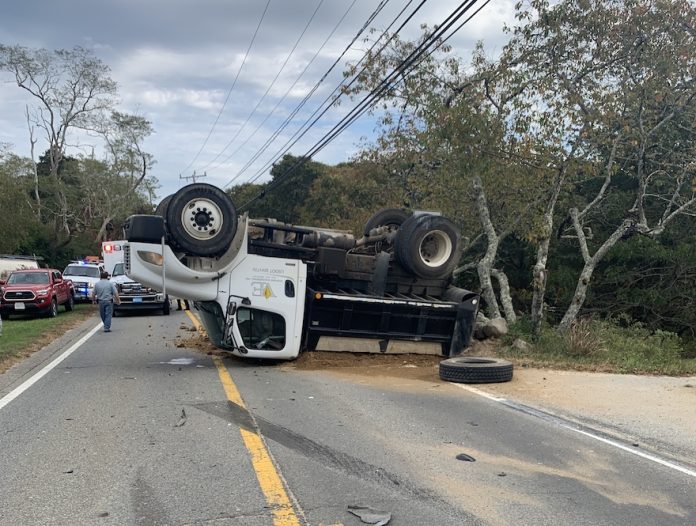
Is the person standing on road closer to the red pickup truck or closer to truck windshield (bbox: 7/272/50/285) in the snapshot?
the red pickup truck

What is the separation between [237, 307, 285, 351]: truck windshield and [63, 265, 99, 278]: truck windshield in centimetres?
2087

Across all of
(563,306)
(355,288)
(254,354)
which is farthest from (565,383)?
(563,306)

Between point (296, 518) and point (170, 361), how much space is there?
325 inches

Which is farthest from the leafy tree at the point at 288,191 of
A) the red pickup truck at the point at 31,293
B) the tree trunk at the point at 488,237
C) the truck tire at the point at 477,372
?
the truck tire at the point at 477,372

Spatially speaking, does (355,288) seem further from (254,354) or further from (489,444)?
(489,444)

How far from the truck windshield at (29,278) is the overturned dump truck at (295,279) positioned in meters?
13.5

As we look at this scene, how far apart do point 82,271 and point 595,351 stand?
2408cm

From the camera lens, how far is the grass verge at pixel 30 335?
1279 cm

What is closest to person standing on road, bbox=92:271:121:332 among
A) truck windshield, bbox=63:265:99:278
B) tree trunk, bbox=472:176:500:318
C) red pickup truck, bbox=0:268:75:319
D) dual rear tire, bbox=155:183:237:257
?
red pickup truck, bbox=0:268:75:319

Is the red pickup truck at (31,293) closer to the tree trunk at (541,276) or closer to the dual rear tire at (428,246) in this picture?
the dual rear tire at (428,246)

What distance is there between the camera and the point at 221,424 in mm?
7117

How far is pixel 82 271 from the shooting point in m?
29.6

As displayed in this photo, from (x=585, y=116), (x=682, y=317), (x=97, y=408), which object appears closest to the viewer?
(x=97, y=408)

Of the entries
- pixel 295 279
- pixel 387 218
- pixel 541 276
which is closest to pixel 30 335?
pixel 295 279
